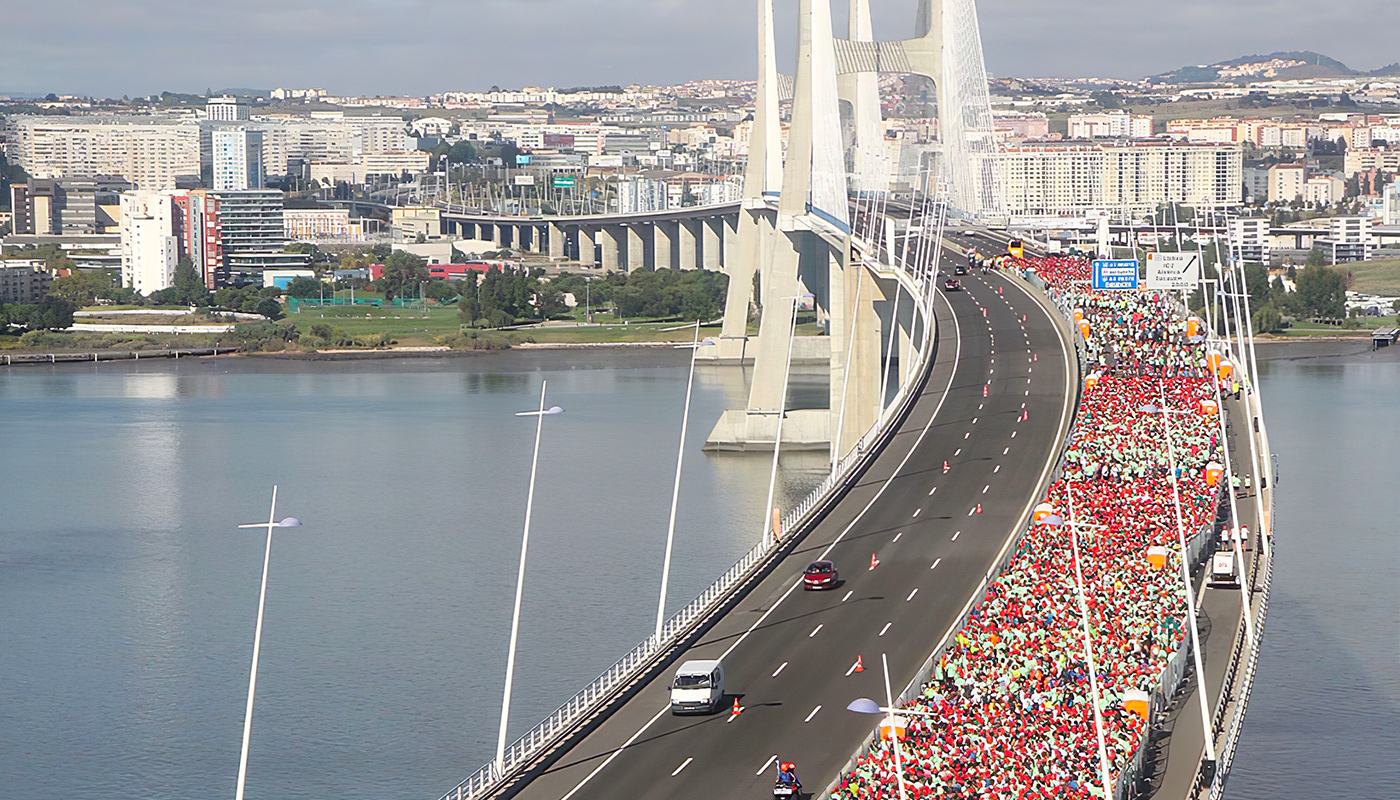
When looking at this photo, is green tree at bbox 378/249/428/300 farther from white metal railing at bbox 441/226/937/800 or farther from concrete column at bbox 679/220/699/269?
white metal railing at bbox 441/226/937/800

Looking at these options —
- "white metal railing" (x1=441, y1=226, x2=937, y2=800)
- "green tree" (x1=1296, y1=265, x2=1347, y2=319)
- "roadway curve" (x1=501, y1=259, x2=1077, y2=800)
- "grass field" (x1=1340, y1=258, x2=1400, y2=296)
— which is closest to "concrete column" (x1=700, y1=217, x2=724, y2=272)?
"grass field" (x1=1340, y1=258, x2=1400, y2=296)

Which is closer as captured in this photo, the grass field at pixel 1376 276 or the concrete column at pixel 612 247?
the grass field at pixel 1376 276

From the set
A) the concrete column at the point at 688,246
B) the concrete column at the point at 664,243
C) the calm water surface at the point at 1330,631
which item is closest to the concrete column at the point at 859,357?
the calm water surface at the point at 1330,631

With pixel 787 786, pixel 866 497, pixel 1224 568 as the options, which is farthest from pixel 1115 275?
pixel 787 786

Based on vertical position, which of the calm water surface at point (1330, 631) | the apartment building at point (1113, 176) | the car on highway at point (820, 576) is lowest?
the calm water surface at point (1330, 631)

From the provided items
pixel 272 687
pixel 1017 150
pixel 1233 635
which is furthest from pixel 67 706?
pixel 1017 150

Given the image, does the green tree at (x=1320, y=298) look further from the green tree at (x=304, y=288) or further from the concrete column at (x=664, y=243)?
the green tree at (x=304, y=288)
